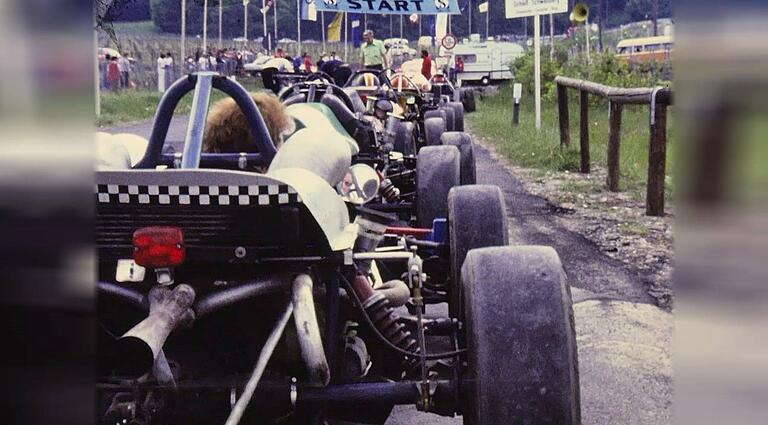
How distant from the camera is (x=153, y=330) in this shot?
215cm

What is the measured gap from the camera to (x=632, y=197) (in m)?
10.0

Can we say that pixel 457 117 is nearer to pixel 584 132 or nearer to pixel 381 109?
pixel 584 132

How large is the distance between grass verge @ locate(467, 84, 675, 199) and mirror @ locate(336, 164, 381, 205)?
4351 millimetres

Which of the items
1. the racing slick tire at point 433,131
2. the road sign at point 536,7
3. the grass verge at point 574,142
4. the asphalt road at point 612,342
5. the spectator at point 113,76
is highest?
the road sign at point 536,7

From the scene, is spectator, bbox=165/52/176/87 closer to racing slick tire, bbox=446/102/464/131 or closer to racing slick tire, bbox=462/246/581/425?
racing slick tire, bbox=446/102/464/131

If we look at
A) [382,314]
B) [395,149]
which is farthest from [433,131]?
[382,314]

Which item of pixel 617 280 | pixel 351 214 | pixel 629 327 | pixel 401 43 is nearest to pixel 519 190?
pixel 617 280

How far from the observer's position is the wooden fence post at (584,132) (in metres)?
12.4

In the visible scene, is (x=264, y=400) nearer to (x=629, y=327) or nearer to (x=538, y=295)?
→ (x=538, y=295)

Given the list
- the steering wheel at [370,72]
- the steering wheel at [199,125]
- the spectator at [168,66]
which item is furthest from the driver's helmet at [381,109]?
the spectator at [168,66]

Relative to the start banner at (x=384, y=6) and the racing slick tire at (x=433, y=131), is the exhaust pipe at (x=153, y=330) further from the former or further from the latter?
the start banner at (x=384, y=6)

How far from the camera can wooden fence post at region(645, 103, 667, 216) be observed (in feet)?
27.4

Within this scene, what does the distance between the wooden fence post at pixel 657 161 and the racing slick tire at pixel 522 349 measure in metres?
6.20

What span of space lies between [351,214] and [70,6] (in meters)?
2.90
